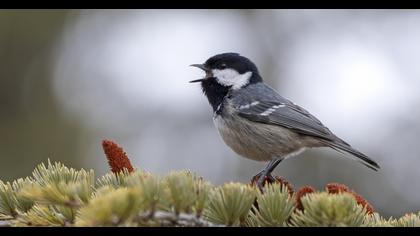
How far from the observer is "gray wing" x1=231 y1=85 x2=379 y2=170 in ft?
11.1

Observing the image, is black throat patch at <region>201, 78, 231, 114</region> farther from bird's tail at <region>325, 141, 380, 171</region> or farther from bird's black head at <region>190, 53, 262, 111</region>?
bird's tail at <region>325, 141, 380, 171</region>

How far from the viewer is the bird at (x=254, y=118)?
3.41 metres

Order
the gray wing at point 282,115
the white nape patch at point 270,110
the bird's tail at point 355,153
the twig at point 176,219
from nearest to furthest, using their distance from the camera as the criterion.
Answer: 1. the twig at point 176,219
2. the bird's tail at point 355,153
3. the gray wing at point 282,115
4. the white nape patch at point 270,110

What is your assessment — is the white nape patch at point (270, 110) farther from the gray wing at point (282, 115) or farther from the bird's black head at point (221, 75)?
the bird's black head at point (221, 75)

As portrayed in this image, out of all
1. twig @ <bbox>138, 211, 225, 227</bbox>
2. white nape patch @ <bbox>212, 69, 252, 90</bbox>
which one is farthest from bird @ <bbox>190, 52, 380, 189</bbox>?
twig @ <bbox>138, 211, 225, 227</bbox>

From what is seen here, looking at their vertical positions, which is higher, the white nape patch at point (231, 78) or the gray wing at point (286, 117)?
the white nape patch at point (231, 78)

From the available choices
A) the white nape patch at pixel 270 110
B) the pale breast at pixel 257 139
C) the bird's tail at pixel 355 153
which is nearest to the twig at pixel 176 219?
the bird's tail at pixel 355 153

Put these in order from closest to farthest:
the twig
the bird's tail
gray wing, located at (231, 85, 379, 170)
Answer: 1. the twig
2. the bird's tail
3. gray wing, located at (231, 85, 379, 170)

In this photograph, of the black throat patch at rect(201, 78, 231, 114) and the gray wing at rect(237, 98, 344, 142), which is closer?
the gray wing at rect(237, 98, 344, 142)

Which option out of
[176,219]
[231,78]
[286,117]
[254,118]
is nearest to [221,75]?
[231,78]

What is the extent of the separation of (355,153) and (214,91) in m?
0.87

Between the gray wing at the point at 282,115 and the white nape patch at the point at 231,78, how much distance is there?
0.09 metres

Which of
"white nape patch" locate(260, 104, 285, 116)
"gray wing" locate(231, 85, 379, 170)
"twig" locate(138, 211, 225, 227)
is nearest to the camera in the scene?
"twig" locate(138, 211, 225, 227)

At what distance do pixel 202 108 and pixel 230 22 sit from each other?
125 cm
